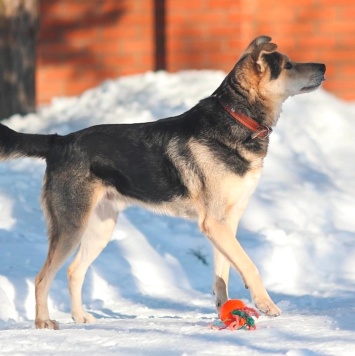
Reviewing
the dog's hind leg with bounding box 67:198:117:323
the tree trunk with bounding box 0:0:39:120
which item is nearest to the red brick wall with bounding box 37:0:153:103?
the tree trunk with bounding box 0:0:39:120

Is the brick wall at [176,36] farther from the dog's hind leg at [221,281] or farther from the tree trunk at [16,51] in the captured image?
the dog's hind leg at [221,281]

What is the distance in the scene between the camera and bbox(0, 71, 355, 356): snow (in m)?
5.82

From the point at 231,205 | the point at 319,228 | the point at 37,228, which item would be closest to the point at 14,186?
the point at 37,228

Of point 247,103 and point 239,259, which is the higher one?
point 247,103

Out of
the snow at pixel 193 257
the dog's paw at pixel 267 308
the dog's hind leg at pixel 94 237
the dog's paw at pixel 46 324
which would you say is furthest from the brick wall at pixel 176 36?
the dog's paw at pixel 267 308

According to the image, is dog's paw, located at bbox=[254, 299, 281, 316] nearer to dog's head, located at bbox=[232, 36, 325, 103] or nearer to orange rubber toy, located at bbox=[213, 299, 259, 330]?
orange rubber toy, located at bbox=[213, 299, 259, 330]

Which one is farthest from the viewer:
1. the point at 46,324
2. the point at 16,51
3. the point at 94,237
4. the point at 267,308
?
the point at 16,51

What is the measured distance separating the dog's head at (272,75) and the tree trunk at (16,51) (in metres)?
5.91

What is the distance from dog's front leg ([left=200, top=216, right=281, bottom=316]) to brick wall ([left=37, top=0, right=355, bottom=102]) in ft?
20.3

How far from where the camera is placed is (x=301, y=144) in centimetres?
1144

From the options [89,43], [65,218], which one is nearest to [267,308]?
[65,218]

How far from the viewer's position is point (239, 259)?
21.9 ft

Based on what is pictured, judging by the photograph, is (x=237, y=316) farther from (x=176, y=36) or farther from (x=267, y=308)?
(x=176, y=36)

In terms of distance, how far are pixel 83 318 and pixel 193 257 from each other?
191 cm
